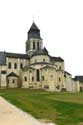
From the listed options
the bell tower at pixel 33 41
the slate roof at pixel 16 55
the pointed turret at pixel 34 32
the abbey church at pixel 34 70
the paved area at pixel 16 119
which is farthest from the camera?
the pointed turret at pixel 34 32

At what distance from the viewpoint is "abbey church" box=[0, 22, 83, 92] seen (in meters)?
96.9

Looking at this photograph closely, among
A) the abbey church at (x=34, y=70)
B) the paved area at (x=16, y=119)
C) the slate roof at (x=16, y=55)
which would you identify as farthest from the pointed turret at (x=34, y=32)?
the paved area at (x=16, y=119)

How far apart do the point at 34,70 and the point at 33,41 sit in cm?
1696

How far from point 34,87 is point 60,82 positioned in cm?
881

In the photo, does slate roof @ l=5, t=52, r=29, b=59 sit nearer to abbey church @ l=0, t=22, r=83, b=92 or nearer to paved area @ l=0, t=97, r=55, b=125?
abbey church @ l=0, t=22, r=83, b=92

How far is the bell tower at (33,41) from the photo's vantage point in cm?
11153

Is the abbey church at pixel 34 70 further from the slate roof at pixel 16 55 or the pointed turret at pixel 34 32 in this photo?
the pointed turret at pixel 34 32

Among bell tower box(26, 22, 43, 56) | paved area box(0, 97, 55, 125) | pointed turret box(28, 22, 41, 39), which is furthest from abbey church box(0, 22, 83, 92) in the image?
paved area box(0, 97, 55, 125)

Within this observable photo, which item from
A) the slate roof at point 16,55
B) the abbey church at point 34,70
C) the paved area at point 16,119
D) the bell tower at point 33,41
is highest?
the bell tower at point 33,41

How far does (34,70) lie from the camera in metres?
98.5

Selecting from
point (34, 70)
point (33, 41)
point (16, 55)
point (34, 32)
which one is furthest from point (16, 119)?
point (34, 32)

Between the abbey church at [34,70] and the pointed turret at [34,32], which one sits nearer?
the abbey church at [34,70]

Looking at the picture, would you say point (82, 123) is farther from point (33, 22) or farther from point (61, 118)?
point (33, 22)

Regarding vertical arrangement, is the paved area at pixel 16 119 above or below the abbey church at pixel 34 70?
below
